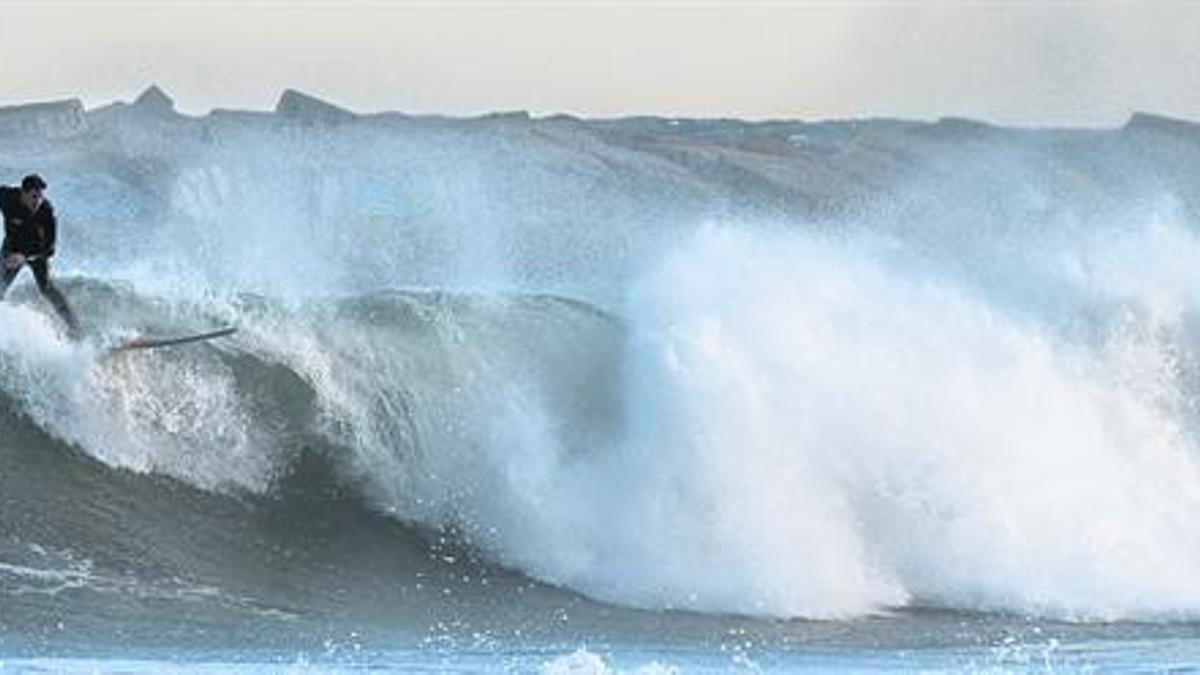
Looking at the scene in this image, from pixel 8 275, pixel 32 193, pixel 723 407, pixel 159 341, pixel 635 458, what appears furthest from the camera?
pixel 723 407

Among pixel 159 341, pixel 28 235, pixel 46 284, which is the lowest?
pixel 46 284

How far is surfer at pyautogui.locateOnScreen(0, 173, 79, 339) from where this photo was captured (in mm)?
15305

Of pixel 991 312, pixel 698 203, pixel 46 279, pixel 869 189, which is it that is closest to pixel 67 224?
pixel 991 312

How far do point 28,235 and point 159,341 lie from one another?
2.46 m

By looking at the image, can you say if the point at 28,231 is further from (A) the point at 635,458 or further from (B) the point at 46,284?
(A) the point at 635,458

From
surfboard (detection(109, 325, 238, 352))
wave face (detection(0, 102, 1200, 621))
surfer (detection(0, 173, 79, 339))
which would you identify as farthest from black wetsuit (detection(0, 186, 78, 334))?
surfboard (detection(109, 325, 238, 352))

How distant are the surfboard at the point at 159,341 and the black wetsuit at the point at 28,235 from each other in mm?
1974

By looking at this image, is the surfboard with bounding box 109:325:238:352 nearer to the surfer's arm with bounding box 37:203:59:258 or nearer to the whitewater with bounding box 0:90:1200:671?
the whitewater with bounding box 0:90:1200:671

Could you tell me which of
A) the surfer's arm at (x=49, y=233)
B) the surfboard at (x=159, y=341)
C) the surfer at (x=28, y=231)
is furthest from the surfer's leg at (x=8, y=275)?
the surfboard at (x=159, y=341)

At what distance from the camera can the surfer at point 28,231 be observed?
15305 mm

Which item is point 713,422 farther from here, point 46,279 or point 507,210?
point 507,210

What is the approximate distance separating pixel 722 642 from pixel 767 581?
7.36 ft

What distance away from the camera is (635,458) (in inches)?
783

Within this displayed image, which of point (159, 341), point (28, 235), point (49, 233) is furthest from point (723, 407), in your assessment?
point (28, 235)
